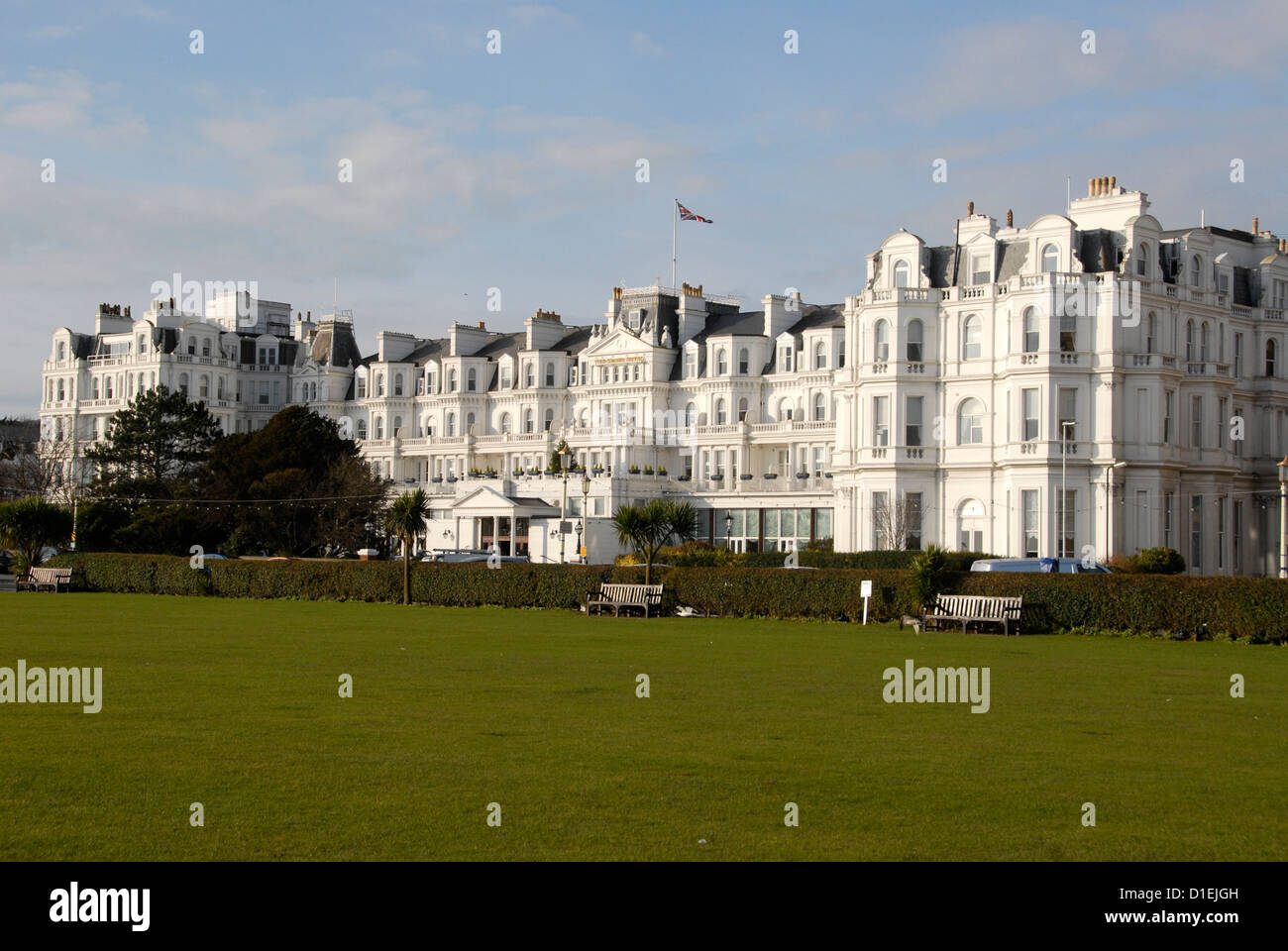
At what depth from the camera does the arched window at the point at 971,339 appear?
217 ft

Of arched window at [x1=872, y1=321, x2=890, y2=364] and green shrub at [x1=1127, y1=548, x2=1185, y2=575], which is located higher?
arched window at [x1=872, y1=321, x2=890, y2=364]

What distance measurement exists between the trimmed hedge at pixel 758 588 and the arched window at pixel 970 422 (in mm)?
27325

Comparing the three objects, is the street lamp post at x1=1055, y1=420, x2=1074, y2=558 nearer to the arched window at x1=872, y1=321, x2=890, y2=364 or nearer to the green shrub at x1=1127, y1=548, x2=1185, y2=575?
the green shrub at x1=1127, y1=548, x2=1185, y2=575

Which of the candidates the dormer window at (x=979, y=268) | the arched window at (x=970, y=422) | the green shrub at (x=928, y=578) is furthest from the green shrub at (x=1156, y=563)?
the green shrub at (x=928, y=578)

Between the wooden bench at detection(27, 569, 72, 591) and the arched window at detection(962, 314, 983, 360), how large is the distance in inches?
1509

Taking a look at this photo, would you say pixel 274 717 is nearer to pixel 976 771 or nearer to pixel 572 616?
pixel 976 771

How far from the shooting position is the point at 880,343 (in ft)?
222

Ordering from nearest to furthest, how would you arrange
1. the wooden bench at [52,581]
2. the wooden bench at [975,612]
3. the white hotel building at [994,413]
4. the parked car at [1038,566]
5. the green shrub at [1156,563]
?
the wooden bench at [975,612] < the parked car at [1038,566] < the green shrub at [1156,563] < the wooden bench at [52,581] < the white hotel building at [994,413]

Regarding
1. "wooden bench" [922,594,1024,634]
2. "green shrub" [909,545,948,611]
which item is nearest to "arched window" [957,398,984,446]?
"green shrub" [909,545,948,611]

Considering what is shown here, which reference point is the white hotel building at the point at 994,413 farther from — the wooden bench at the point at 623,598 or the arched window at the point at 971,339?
the wooden bench at the point at 623,598

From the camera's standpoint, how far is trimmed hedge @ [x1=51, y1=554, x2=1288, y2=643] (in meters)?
32.7

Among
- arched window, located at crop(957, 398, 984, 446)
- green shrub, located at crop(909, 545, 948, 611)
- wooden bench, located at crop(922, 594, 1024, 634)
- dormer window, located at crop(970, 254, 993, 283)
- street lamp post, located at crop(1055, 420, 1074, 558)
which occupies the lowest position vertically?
wooden bench, located at crop(922, 594, 1024, 634)

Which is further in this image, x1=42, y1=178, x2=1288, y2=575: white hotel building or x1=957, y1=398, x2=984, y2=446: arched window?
x1=957, y1=398, x2=984, y2=446: arched window
